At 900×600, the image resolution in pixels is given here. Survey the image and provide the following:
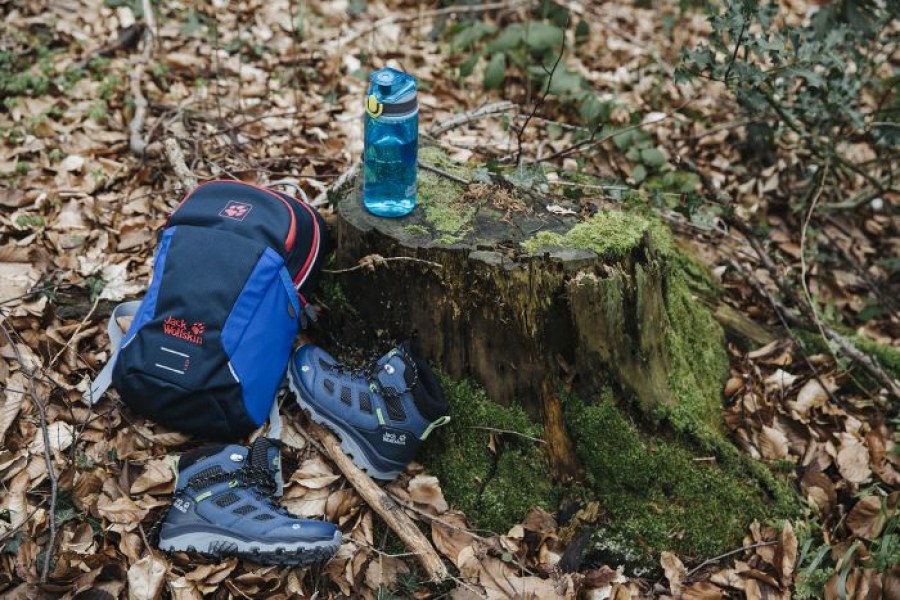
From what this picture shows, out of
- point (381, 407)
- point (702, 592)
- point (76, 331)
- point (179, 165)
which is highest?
→ point (179, 165)

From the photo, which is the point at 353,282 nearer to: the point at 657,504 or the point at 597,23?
the point at 657,504

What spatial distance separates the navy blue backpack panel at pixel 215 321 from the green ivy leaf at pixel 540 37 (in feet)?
9.04

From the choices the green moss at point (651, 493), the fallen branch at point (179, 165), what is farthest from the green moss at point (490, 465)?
the fallen branch at point (179, 165)

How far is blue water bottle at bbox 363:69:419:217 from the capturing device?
105 inches

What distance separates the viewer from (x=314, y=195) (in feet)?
13.0

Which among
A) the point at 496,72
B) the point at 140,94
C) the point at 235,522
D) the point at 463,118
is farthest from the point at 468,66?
the point at 235,522

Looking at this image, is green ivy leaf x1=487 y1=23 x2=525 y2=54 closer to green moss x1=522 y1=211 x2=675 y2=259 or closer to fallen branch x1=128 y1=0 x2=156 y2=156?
fallen branch x1=128 y1=0 x2=156 y2=156

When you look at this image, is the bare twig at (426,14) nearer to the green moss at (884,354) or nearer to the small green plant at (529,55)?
the small green plant at (529,55)

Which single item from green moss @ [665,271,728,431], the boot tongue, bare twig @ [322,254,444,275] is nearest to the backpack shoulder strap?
the boot tongue

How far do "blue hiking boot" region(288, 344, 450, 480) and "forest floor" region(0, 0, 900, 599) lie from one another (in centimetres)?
16

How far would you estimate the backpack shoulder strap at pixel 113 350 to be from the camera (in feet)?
9.80

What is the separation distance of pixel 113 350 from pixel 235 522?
99 centimetres

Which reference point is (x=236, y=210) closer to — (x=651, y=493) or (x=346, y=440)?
(x=346, y=440)

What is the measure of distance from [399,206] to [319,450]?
1020 millimetres
